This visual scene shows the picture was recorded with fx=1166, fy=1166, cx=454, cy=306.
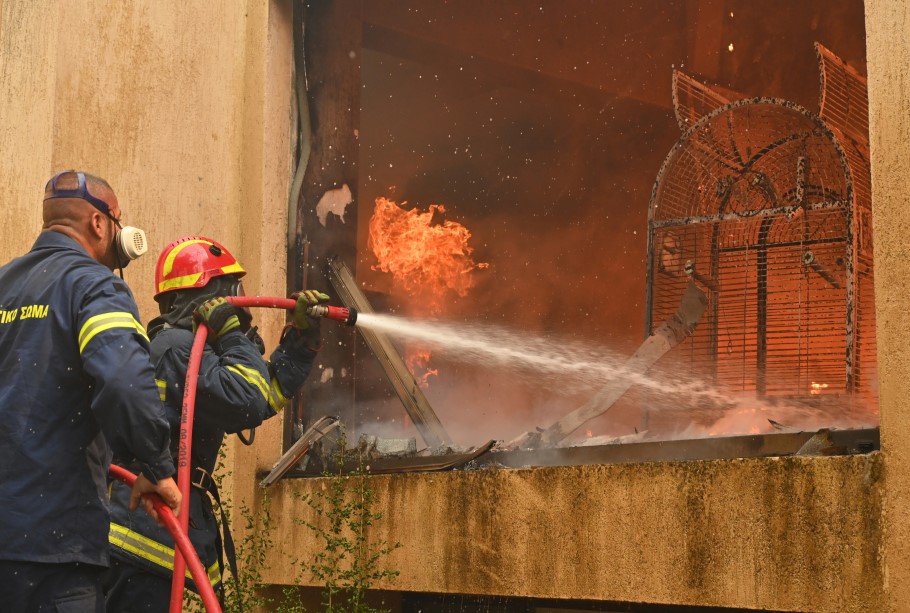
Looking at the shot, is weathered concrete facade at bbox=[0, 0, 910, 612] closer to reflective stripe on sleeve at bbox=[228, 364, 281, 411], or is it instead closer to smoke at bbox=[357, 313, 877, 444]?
reflective stripe on sleeve at bbox=[228, 364, 281, 411]

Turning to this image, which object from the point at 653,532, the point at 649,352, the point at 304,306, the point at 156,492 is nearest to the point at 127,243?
the point at 156,492

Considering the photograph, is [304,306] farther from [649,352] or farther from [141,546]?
[649,352]

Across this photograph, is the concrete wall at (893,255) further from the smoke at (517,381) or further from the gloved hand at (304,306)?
the smoke at (517,381)

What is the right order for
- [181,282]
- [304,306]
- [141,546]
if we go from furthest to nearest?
[304,306], [181,282], [141,546]

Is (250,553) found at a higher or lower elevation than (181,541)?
lower

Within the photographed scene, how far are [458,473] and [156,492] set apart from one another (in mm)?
2266

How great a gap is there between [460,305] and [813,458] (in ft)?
19.5

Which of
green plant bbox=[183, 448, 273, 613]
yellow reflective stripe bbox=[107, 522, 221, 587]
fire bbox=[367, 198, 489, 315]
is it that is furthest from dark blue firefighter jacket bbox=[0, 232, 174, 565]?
fire bbox=[367, 198, 489, 315]

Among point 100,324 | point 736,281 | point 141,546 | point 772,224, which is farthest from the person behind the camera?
point 736,281

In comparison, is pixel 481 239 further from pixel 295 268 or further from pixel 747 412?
pixel 747 412

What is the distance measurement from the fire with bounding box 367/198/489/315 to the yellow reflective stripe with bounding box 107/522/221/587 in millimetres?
5024

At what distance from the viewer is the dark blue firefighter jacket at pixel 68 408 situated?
3.70 meters

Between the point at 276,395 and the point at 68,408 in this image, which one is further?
the point at 276,395

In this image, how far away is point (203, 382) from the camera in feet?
15.7
